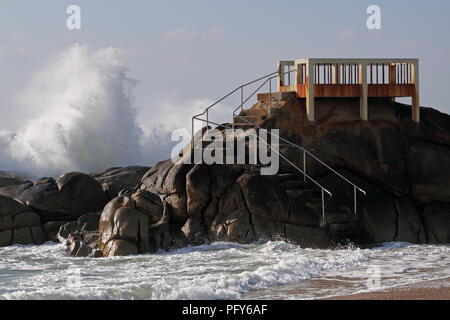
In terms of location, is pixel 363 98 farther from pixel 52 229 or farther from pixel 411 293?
pixel 52 229

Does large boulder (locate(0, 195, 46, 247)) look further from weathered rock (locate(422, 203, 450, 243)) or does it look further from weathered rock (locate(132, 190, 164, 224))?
weathered rock (locate(422, 203, 450, 243))

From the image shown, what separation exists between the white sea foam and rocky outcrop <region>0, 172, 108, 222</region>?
206 cm

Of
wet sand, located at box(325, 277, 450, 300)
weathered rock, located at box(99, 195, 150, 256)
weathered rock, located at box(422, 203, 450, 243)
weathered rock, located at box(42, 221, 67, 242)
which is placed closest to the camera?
wet sand, located at box(325, 277, 450, 300)

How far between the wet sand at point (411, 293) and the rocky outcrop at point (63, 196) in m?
10.5

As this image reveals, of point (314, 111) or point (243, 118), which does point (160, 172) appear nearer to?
point (243, 118)

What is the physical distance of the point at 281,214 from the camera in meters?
18.1

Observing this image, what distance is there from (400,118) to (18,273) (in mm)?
10082

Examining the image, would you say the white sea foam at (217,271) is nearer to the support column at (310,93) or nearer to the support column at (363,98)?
the support column at (363,98)

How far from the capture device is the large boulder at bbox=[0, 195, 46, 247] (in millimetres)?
20141

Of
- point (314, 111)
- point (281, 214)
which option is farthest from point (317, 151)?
point (281, 214)

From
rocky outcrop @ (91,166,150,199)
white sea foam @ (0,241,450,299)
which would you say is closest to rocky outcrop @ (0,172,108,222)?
rocky outcrop @ (91,166,150,199)

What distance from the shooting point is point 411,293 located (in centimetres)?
1272

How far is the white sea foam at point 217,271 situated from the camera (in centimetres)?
1311
